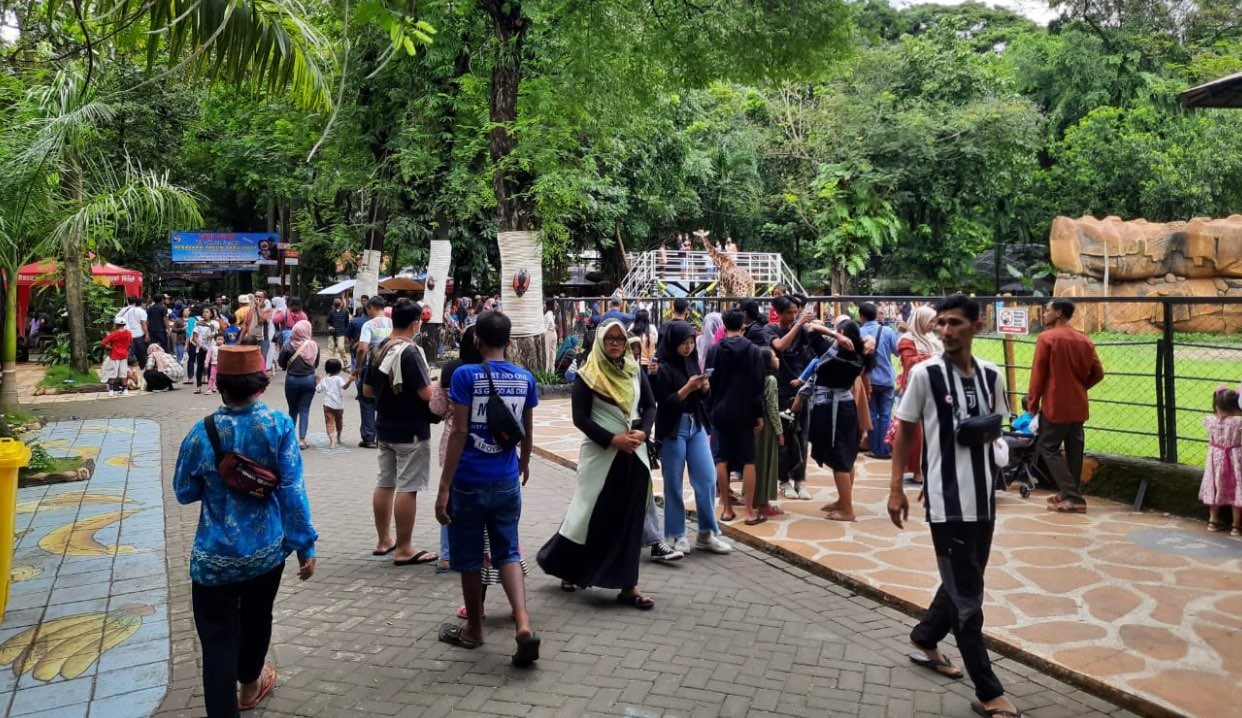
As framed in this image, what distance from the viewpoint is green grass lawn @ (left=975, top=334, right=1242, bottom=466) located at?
8469 mm

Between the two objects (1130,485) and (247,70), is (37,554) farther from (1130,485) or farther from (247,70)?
(1130,485)

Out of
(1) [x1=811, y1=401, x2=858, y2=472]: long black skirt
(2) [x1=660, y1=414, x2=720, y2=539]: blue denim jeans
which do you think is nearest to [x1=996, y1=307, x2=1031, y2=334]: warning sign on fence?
(1) [x1=811, y1=401, x2=858, y2=472]: long black skirt

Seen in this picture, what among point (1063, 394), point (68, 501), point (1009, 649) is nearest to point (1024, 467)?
point (1063, 394)

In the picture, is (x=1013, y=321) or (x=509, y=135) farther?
(x=509, y=135)

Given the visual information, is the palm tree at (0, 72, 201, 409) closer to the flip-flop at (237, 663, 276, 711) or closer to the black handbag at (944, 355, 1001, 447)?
the flip-flop at (237, 663, 276, 711)

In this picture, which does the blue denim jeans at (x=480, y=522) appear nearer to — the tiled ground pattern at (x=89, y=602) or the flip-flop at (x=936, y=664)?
the tiled ground pattern at (x=89, y=602)

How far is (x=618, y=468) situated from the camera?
18.0 ft

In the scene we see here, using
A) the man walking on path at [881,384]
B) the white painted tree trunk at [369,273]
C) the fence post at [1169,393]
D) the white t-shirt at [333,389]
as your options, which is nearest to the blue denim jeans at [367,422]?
the white t-shirt at [333,389]

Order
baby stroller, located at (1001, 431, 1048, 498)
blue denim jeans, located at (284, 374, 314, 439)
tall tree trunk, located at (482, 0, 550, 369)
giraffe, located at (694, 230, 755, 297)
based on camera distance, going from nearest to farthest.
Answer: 1. baby stroller, located at (1001, 431, 1048, 498)
2. blue denim jeans, located at (284, 374, 314, 439)
3. tall tree trunk, located at (482, 0, 550, 369)
4. giraffe, located at (694, 230, 755, 297)

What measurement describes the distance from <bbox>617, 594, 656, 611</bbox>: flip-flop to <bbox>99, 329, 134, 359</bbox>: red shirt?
1566 cm

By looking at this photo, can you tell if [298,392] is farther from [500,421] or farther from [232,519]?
[232,519]

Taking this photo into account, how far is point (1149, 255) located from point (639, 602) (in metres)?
27.3

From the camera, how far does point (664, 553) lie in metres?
6.49

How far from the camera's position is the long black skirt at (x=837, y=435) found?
732 centimetres
